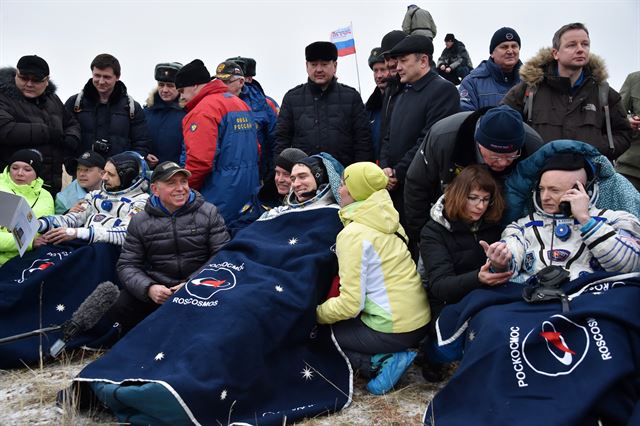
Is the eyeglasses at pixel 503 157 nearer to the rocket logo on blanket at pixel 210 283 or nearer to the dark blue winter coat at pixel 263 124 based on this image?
the rocket logo on blanket at pixel 210 283

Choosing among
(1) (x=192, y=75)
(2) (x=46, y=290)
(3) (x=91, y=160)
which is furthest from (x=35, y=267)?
(1) (x=192, y=75)

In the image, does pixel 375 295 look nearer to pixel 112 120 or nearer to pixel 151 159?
pixel 151 159

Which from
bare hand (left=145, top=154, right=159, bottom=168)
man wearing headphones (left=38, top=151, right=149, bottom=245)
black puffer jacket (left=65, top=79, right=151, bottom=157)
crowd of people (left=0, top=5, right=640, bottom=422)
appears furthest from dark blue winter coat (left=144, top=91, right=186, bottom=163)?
man wearing headphones (left=38, top=151, right=149, bottom=245)

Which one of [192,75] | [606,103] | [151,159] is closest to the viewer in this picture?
[606,103]

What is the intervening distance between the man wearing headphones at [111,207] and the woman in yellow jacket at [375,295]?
6.51ft

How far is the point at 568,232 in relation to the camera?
349 centimetres

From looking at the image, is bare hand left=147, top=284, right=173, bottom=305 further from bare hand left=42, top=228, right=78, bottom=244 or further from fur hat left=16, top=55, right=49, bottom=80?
fur hat left=16, top=55, right=49, bottom=80

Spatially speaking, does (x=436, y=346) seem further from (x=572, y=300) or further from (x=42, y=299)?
(x=42, y=299)

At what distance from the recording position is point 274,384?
11.6 ft

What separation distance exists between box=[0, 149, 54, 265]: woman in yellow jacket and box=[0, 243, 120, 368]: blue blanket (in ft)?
1.87

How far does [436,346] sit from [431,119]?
5.56 ft

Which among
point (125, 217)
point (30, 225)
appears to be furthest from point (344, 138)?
point (30, 225)

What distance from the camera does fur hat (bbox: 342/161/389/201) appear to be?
4.00 m

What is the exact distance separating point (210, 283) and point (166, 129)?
10.0 feet
